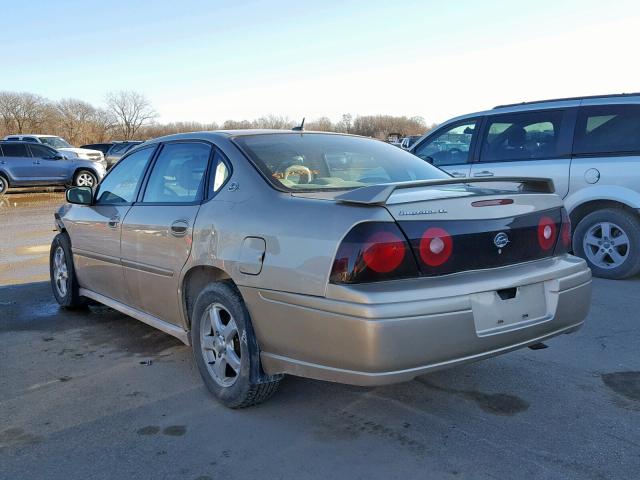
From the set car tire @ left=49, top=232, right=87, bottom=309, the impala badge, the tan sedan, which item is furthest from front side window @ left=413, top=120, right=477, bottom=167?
the impala badge

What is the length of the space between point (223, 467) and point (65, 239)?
3562mm

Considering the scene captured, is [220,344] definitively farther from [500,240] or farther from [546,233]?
[546,233]

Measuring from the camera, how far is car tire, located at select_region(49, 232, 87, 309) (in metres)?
5.41

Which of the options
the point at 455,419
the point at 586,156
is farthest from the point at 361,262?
the point at 586,156

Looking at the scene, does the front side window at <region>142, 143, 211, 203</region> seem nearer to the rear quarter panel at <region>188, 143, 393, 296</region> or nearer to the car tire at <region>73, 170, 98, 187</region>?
the rear quarter panel at <region>188, 143, 393, 296</region>

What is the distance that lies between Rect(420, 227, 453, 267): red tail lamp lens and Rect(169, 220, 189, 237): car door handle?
1.56 metres

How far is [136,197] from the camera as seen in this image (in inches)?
174

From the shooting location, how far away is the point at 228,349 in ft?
11.1

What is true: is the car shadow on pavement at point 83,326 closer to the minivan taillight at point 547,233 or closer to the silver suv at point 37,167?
the minivan taillight at point 547,233

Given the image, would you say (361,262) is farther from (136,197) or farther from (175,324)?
(136,197)

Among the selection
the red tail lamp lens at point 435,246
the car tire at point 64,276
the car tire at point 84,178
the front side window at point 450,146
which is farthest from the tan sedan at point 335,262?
the car tire at point 84,178

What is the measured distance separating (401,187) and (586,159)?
4.39 metres

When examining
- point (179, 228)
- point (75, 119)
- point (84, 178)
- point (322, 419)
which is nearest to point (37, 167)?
point (84, 178)

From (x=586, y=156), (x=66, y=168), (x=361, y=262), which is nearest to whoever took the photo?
(x=361, y=262)
